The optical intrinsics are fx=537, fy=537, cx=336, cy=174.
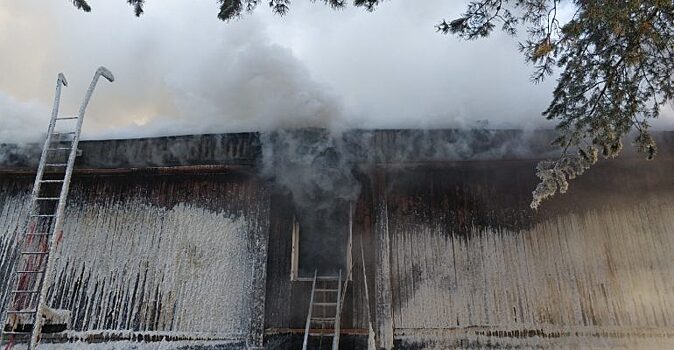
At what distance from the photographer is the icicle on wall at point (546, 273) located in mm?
5715

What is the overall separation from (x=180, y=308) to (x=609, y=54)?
4893 mm

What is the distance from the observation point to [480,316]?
5.75 meters

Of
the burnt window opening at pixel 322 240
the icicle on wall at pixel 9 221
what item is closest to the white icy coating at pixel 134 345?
the icicle on wall at pixel 9 221

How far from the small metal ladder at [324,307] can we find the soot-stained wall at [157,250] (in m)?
0.67

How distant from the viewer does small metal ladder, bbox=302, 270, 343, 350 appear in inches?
226

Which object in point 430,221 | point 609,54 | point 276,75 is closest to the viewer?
point 609,54

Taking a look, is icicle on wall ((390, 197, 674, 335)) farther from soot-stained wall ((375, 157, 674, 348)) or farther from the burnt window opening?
the burnt window opening

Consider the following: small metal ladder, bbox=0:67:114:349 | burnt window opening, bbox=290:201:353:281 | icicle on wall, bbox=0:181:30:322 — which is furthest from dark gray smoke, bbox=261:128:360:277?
icicle on wall, bbox=0:181:30:322

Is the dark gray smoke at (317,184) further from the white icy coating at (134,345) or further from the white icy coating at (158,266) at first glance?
the white icy coating at (134,345)

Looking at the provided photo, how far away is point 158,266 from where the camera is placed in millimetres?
6086

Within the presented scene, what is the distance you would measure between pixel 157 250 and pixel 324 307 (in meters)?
2.02

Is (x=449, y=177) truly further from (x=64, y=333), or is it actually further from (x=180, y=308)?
(x=64, y=333)

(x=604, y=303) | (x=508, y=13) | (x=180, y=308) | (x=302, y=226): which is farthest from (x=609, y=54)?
(x=180, y=308)

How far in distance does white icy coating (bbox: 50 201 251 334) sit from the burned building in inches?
0.6
